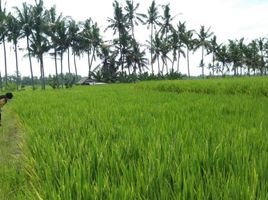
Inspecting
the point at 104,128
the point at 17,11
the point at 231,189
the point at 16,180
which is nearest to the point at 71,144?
the point at 16,180

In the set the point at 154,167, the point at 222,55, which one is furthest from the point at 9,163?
the point at 222,55

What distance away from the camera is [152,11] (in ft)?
143

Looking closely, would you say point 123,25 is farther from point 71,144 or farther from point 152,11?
point 71,144

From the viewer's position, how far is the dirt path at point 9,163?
2.79 metres

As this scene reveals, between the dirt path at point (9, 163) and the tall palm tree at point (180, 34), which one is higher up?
the tall palm tree at point (180, 34)

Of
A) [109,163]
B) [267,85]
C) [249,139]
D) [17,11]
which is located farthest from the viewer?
[17,11]

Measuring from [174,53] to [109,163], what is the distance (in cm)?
4402

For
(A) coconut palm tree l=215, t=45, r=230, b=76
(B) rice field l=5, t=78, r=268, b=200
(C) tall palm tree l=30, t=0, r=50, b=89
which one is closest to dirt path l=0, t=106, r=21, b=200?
(B) rice field l=5, t=78, r=268, b=200

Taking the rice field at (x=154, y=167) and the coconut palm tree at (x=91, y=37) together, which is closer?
the rice field at (x=154, y=167)

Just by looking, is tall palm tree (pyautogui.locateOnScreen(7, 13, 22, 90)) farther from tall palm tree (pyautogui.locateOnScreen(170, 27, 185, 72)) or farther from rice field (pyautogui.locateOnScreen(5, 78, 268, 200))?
rice field (pyautogui.locateOnScreen(5, 78, 268, 200))

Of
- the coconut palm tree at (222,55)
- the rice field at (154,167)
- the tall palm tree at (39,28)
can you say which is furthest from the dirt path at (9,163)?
the coconut palm tree at (222,55)

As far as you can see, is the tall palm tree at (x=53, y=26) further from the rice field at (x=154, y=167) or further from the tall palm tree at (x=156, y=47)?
the rice field at (x=154, y=167)

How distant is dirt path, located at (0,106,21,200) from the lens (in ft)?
9.14

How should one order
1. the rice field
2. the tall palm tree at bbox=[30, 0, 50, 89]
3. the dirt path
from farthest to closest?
the tall palm tree at bbox=[30, 0, 50, 89], the dirt path, the rice field
